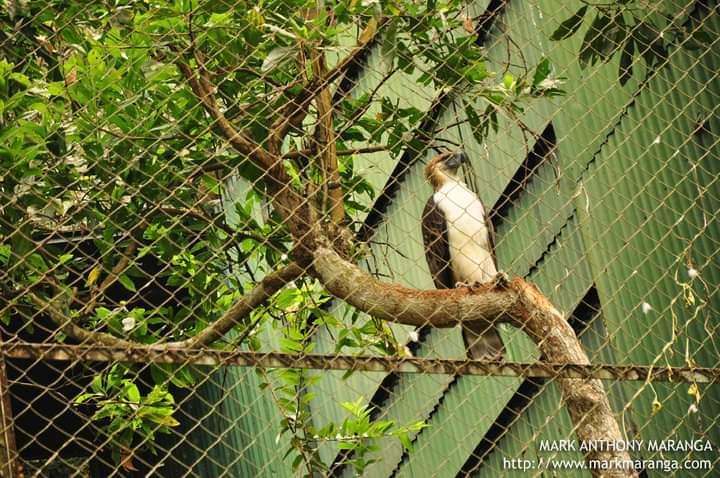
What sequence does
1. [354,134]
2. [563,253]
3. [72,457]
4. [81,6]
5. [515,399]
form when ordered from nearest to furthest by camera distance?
[81,6], [354,134], [563,253], [515,399], [72,457]

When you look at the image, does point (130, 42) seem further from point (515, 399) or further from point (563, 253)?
point (515, 399)

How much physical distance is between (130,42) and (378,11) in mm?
794

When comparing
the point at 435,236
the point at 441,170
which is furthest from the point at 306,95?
the point at 441,170

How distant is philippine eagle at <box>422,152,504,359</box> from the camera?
206 inches

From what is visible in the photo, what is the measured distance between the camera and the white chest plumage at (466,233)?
5.30 meters

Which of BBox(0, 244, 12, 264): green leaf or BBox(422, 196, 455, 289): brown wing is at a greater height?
BBox(422, 196, 455, 289): brown wing

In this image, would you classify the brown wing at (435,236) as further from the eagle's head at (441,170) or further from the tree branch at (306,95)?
the tree branch at (306,95)

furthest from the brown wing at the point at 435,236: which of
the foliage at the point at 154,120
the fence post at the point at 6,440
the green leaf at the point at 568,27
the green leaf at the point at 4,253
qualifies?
the fence post at the point at 6,440

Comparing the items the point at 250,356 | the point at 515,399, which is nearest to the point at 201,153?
the point at 250,356

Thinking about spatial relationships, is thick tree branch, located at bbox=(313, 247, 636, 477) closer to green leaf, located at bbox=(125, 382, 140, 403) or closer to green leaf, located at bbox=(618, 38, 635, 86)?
green leaf, located at bbox=(618, 38, 635, 86)

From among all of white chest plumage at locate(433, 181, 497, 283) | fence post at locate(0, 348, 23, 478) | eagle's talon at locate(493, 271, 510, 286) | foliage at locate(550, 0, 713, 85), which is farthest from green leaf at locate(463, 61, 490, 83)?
fence post at locate(0, 348, 23, 478)

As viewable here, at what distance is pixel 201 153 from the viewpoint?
3729mm

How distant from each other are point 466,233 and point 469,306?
2.28 m

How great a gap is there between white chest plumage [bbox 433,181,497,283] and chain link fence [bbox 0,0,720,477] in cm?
2
